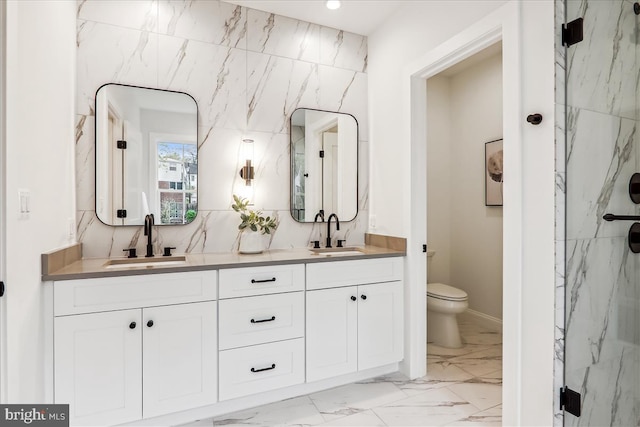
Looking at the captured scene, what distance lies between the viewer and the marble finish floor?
193 cm

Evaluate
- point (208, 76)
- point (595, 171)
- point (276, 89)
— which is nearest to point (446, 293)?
point (595, 171)

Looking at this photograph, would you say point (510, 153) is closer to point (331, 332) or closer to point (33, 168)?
point (331, 332)

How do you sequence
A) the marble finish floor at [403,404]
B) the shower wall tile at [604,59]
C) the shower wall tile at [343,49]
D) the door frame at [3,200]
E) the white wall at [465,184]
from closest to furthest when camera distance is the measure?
the door frame at [3,200]
the shower wall tile at [604,59]
the marble finish floor at [403,404]
the shower wall tile at [343,49]
the white wall at [465,184]

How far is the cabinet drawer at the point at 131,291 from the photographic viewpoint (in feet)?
5.39

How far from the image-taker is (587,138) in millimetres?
1577

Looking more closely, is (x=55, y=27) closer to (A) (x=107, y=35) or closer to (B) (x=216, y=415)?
(A) (x=107, y=35)

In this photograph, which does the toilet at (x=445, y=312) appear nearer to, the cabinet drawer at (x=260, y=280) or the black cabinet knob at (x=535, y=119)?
the cabinet drawer at (x=260, y=280)

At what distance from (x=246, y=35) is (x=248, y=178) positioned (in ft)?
3.55

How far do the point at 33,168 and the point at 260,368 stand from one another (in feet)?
4.98

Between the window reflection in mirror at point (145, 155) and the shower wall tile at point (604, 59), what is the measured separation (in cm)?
222

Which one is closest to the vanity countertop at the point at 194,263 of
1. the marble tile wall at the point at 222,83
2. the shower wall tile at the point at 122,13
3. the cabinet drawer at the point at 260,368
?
the marble tile wall at the point at 222,83

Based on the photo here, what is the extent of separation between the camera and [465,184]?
362 cm

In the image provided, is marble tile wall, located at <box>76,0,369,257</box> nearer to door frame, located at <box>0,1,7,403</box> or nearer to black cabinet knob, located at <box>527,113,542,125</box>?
door frame, located at <box>0,1,7,403</box>

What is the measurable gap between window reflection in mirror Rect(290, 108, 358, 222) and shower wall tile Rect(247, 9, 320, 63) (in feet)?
1.53
